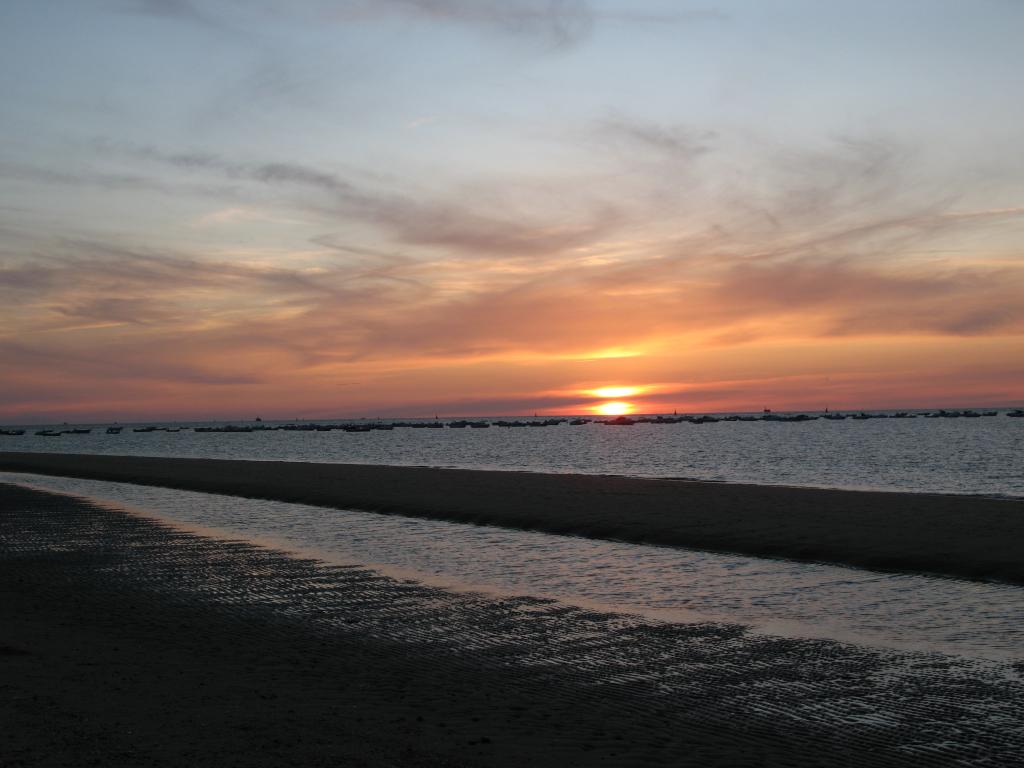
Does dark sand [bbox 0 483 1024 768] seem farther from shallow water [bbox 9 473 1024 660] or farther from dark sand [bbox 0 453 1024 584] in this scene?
dark sand [bbox 0 453 1024 584]

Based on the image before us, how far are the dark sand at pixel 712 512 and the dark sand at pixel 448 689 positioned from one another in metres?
9.94

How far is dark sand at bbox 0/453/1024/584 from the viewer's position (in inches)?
925

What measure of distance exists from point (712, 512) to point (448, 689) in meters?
23.5

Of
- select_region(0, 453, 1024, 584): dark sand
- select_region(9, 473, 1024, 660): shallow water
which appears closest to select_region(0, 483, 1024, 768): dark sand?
select_region(9, 473, 1024, 660): shallow water

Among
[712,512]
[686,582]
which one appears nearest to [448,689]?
[686,582]

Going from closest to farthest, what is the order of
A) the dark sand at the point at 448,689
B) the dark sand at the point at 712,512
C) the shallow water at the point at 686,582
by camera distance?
the dark sand at the point at 448,689, the shallow water at the point at 686,582, the dark sand at the point at 712,512

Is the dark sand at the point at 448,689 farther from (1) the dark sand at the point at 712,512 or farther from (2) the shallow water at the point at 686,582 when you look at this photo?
(1) the dark sand at the point at 712,512

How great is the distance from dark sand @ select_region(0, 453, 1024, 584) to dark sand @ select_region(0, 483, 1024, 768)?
32.6 ft

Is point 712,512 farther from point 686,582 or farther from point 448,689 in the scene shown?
point 448,689

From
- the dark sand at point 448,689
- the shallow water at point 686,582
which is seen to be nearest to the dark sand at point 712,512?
the shallow water at point 686,582

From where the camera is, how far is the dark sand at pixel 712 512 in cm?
2350

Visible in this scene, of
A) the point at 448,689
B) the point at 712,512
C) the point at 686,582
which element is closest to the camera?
the point at 448,689

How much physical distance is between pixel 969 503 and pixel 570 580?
71.8 ft

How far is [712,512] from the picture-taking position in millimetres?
33562
